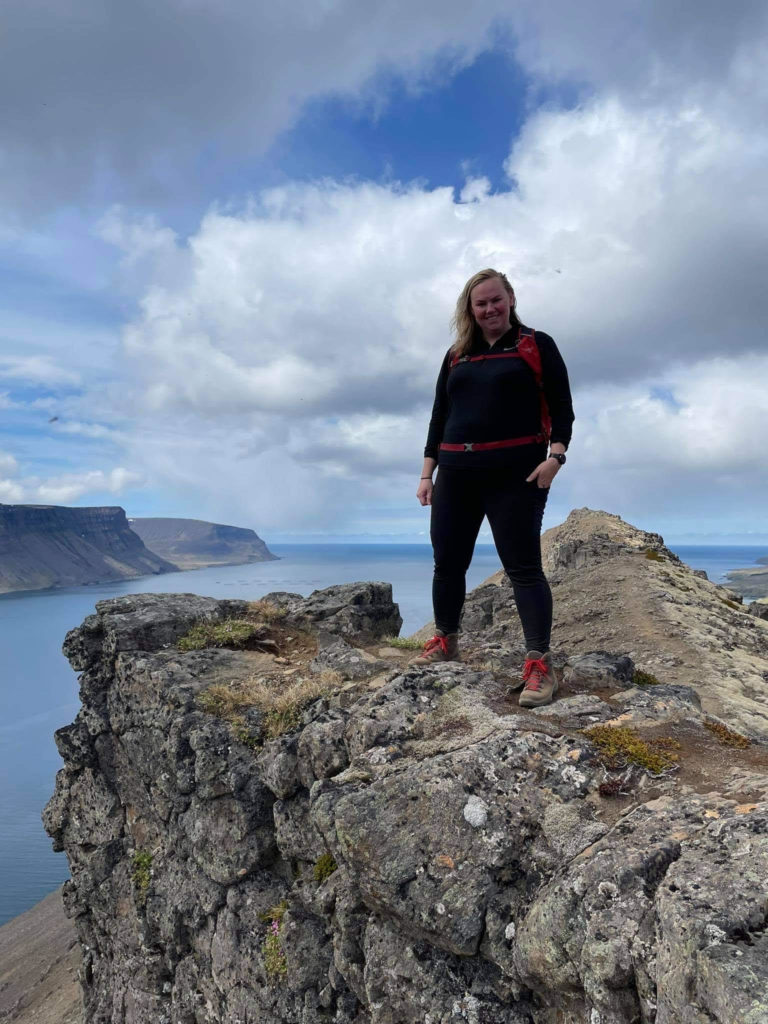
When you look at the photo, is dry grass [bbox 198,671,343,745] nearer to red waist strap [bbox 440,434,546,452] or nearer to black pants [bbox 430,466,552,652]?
black pants [bbox 430,466,552,652]

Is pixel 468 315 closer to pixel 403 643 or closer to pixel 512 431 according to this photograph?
pixel 512 431

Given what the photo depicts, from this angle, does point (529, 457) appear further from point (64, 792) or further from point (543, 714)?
point (64, 792)

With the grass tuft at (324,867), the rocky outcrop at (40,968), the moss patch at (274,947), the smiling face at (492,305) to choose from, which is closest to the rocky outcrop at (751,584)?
the rocky outcrop at (40,968)

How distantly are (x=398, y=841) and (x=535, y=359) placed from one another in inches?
196

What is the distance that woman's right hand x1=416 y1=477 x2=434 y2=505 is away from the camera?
7.58 metres

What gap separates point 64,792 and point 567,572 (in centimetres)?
1496

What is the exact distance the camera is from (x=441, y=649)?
771 cm

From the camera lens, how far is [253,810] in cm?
751

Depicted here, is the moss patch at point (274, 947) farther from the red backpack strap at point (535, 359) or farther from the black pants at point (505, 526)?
the red backpack strap at point (535, 359)

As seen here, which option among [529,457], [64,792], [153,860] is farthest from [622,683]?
[64,792]

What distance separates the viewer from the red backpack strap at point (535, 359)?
643cm

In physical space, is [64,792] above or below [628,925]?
below

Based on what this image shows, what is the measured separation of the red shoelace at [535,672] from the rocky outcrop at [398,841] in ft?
1.11

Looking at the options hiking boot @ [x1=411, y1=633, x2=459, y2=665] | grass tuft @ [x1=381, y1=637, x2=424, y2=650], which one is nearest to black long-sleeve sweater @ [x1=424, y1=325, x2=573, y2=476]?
hiking boot @ [x1=411, y1=633, x2=459, y2=665]
